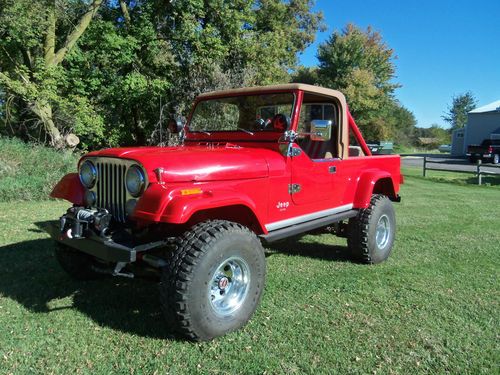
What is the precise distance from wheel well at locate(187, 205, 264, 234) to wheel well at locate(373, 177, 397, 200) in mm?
2530

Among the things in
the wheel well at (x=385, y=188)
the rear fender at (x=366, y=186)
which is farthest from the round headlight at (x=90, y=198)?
the wheel well at (x=385, y=188)

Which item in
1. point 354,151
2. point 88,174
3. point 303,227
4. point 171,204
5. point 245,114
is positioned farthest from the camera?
point 354,151

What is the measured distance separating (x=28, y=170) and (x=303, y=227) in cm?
839

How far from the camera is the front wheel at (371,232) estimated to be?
16.8 ft

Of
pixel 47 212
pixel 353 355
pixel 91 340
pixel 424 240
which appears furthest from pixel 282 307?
pixel 47 212

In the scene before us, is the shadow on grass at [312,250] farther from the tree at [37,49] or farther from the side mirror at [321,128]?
the tree at [37,49]

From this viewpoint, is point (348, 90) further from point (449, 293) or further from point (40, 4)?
point (449, 293)

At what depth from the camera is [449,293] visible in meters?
4.35

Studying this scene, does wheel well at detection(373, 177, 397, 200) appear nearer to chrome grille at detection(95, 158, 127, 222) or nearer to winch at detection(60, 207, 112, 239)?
chrome grille at detection(95, 158, 127, 222)

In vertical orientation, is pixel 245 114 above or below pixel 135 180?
above

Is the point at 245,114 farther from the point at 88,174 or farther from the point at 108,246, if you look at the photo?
the point at 108,246

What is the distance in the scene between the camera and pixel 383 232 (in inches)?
220

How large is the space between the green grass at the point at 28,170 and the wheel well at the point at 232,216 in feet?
22.5

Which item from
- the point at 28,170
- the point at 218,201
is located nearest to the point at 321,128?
the point at 218,201
